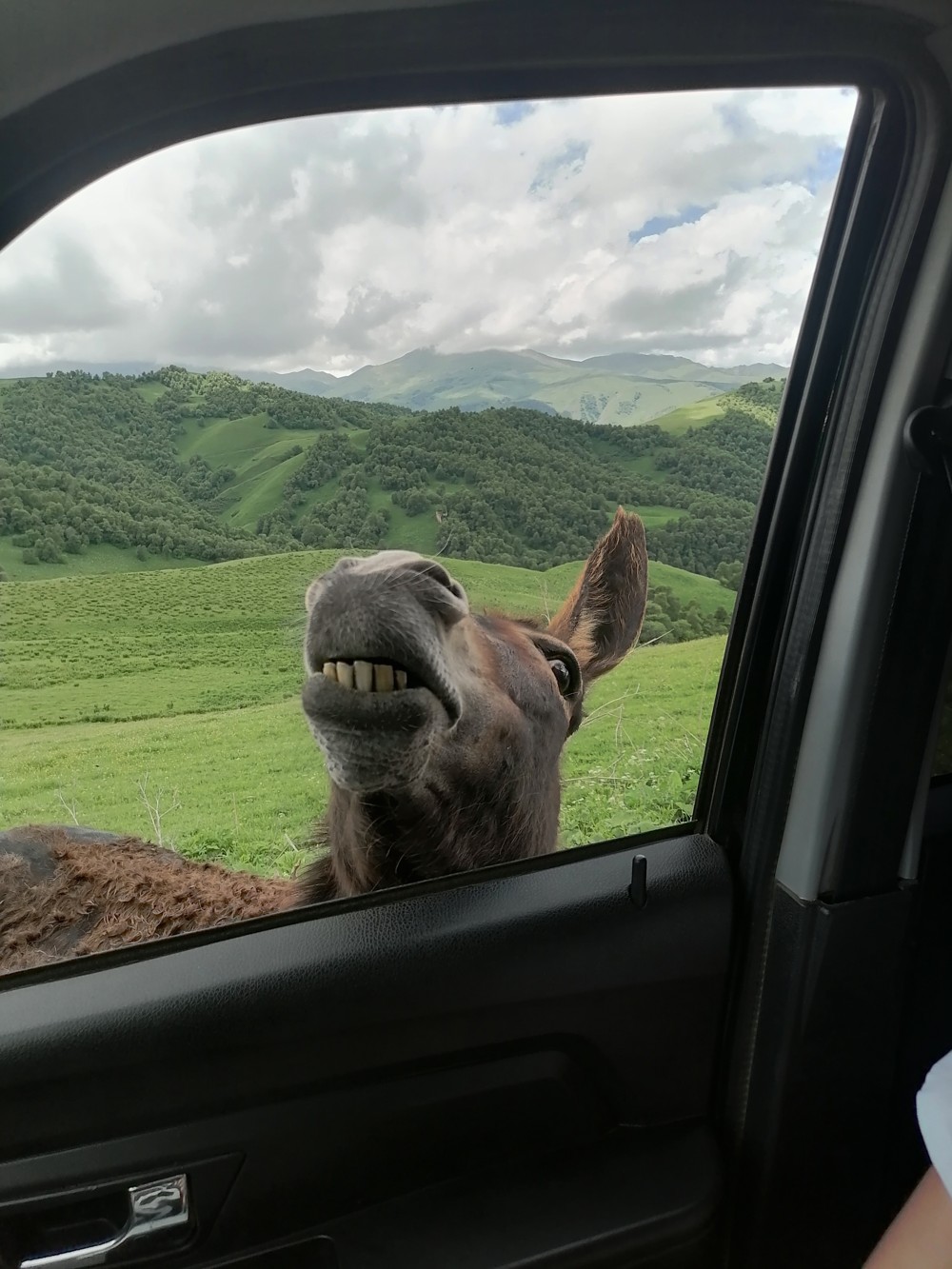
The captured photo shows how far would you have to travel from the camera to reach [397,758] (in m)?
1.55

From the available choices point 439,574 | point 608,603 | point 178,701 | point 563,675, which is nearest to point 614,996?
point 563,675

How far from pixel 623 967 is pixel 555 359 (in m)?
1.09

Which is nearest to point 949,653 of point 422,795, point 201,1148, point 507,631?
point 507,631

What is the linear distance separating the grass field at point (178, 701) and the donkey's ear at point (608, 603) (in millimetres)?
58

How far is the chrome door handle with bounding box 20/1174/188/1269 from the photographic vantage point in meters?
1.43

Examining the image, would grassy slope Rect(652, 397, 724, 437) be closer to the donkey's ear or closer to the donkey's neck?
the donkey's ear

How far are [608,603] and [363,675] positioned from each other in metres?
0.51

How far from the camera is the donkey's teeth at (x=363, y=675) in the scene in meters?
1.50

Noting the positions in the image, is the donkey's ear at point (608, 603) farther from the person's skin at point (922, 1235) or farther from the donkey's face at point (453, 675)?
the person's skin at point (922, 1235)

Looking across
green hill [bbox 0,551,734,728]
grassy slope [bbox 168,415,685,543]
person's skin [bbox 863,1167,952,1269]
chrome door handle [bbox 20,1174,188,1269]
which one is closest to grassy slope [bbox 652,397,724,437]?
green hill [bbox 0,551,734,728]

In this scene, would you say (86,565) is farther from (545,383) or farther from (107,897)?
(545,383)

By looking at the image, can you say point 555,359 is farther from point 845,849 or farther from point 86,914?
point 86,914

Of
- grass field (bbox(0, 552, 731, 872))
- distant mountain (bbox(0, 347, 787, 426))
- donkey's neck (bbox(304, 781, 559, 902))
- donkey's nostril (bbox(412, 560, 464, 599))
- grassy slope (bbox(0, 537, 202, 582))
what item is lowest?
donkey's neck (bbox(304, 781, 559, 902))

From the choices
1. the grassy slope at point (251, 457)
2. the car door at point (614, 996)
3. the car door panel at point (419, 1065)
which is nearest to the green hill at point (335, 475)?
the grassy slope at point (251, 457)
